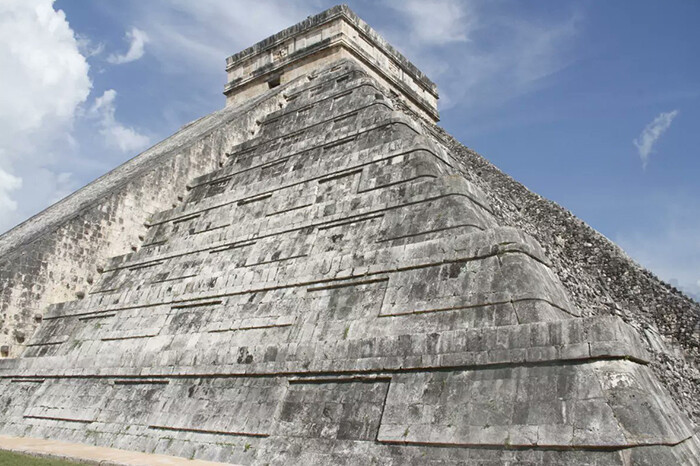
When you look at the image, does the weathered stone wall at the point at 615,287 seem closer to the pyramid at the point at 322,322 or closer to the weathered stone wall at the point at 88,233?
the pyramid at the point at 322,322

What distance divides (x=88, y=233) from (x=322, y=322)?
5595 mm

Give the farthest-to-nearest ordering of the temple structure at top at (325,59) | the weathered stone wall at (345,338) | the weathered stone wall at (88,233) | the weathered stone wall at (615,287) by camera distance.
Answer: the temple structure at top at (325,59), the weathered stone wall at (88,233), the weathered stone wall at (615,287), the weathered stone wall at (345,338)

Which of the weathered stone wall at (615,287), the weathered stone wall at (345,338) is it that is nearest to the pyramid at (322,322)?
the weathered stone wall at (345,338)

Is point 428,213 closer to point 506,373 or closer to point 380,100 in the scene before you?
point 506,373

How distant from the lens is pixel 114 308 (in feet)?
28.3

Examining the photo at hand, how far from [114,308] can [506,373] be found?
6.21m

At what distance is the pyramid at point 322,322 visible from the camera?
14.4ft

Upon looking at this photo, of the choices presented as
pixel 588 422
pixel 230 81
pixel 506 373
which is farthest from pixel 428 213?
pixel 230 81

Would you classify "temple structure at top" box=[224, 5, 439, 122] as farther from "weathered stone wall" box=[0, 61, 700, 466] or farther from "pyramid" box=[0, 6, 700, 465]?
"weathered stone wall" box=[0, 61, 700, 466]

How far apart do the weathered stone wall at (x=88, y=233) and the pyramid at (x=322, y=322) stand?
4 centimetres

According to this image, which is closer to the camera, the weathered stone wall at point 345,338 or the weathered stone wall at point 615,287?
the weathered stone wall at point 345,338

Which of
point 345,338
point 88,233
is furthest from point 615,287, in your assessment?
point 88,233

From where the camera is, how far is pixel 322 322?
613 cm

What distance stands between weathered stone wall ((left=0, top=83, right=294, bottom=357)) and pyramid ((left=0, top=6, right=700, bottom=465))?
0.12ft
